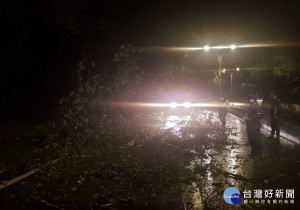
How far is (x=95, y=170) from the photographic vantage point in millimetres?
7832

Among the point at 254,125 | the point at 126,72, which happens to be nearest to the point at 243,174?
the point at 254,125

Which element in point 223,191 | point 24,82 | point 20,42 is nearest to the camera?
point 223,191

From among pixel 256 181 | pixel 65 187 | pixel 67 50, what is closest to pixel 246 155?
pixel 256 181

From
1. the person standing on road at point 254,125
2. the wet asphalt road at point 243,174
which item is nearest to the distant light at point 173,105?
the wet asphalt road at point 243,174

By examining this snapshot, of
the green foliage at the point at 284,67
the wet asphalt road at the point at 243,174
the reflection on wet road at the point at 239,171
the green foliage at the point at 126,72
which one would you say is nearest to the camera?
the wet asphalt road at the point at 243,174

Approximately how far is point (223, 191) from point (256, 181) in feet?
3.80

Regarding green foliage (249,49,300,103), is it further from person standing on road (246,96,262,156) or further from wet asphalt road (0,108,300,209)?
person standing on road (246,96,262,156)

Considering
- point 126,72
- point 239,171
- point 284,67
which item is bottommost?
point 239,171

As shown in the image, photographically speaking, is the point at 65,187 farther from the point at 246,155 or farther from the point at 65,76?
the point at 65,76

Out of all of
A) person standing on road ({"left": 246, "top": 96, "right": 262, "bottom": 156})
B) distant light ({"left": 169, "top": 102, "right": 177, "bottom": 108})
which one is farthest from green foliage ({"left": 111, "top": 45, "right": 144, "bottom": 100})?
distant light ({"left": 169, "top": 102, "right": 177, "bottom": 108})

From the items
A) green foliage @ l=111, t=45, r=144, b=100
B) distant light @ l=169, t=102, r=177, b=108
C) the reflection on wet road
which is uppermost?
green foliage @ l=111, t=45, r=144, b=100

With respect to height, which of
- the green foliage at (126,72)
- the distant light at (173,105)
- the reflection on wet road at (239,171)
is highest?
the green foliage at (126,72)

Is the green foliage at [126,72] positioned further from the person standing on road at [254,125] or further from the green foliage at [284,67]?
the green foliage at [284,67]

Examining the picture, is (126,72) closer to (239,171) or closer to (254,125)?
(254,125)
